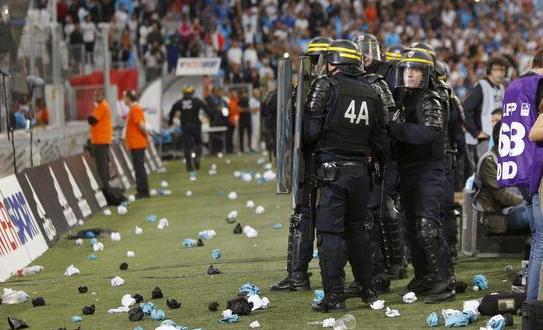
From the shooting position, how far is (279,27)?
41.9m

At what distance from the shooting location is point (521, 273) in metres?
11.3

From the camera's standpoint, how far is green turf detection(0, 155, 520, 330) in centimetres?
1002

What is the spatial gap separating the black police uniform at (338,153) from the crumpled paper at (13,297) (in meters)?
2.99

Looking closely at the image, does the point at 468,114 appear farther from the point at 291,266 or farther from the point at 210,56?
the point at 210,56

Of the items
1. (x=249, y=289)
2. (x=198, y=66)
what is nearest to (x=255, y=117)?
(x=198, y=66)

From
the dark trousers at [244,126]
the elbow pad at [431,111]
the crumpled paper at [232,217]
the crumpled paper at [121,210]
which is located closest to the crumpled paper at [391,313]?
the elbow pad at [431,111]

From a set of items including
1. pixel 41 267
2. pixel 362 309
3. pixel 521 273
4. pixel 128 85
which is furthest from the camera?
pixel 128 85

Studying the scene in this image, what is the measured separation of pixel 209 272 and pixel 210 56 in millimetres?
27835

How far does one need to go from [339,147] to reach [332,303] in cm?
128

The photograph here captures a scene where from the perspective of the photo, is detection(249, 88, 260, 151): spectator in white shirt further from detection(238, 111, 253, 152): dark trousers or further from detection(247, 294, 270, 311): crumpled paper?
detection(247, 294, 270, 311): crumpled paper

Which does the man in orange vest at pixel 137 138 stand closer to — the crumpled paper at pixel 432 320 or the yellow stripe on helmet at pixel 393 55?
the yellow stripe on helmet at pixel 393 55

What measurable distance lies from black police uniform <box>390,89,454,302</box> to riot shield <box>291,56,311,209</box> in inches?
33.9

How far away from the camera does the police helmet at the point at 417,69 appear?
420 inches

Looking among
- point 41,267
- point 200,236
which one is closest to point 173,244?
point 200,236
